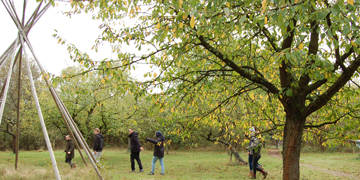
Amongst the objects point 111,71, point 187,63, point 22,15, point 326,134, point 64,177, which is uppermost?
point 22,15

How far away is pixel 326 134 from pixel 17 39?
26.8ft

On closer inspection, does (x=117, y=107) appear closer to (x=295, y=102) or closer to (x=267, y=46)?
(x=267, y=46)

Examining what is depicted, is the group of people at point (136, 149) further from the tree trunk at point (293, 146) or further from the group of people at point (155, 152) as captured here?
the tree trunk at point (293, 146)

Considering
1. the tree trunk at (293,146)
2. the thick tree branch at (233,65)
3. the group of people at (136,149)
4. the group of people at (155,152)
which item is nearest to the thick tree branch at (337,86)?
the tree trunk at (293,146)

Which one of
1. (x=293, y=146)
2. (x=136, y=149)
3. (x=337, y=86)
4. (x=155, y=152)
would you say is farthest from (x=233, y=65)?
(x=136, y=149)

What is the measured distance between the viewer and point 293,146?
15.0 ft

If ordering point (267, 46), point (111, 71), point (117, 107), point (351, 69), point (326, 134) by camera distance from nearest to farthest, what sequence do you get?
point (351, 69), point (111, 71), point (326, 134), point (267, 46), point (117, 107)

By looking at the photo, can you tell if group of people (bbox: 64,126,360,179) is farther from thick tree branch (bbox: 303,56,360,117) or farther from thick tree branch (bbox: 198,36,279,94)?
thick tree branch (bbox: 303,56,360,117)

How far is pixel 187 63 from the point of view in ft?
16.9

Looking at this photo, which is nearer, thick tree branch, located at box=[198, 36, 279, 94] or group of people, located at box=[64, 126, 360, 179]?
thick tree branch, located at box=[198, 36, 279, 94]

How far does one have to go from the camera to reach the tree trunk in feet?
14.9

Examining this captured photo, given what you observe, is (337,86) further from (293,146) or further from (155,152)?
(155,152)

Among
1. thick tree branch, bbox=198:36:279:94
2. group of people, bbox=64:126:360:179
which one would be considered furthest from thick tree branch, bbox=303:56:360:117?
group of people, bbox=64:126:360:179

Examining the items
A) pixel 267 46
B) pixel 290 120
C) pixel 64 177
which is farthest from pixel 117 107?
pixel 290 120
